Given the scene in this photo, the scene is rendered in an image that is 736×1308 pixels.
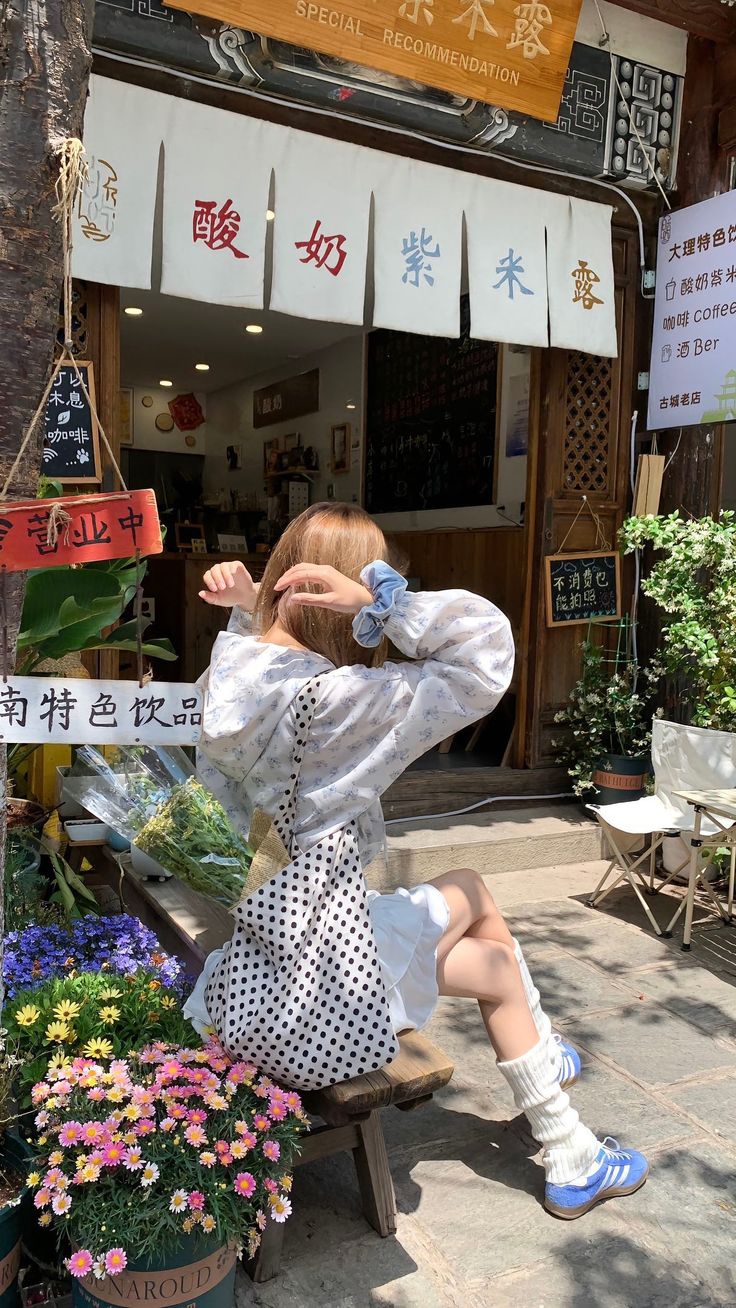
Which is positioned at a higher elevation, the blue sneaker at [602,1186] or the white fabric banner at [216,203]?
the white fabric banner at [216,203]

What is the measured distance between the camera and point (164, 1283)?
188 cm

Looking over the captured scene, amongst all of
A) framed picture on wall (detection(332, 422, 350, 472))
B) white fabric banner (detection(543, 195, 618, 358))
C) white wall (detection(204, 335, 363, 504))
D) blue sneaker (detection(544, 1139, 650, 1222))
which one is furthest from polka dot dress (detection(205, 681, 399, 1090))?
framed picture on wall (detection(332, 422, 350, 472))

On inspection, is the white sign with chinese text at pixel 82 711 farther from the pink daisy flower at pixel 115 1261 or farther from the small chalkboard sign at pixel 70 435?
the small chalkboard sign at pixel 70 435

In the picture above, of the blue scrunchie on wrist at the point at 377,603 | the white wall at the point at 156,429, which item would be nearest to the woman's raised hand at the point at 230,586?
the blue scrunchie on wrist at the point at 377,603

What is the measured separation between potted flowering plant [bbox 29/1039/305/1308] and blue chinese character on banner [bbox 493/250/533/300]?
4.48 metres

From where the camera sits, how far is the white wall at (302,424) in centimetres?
983

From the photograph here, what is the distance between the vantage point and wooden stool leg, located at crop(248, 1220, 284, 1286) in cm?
229

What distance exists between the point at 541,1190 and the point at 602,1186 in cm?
19

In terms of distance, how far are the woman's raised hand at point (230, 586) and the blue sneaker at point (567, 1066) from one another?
162 centimetres

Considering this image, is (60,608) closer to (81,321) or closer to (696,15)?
(81,321)

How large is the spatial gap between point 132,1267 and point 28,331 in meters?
1.84

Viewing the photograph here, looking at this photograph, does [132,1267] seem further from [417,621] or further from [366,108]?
[366,108]

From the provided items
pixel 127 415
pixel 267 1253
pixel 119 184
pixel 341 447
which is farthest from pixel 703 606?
pixel 127 415

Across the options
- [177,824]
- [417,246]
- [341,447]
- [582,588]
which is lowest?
[177,824]
